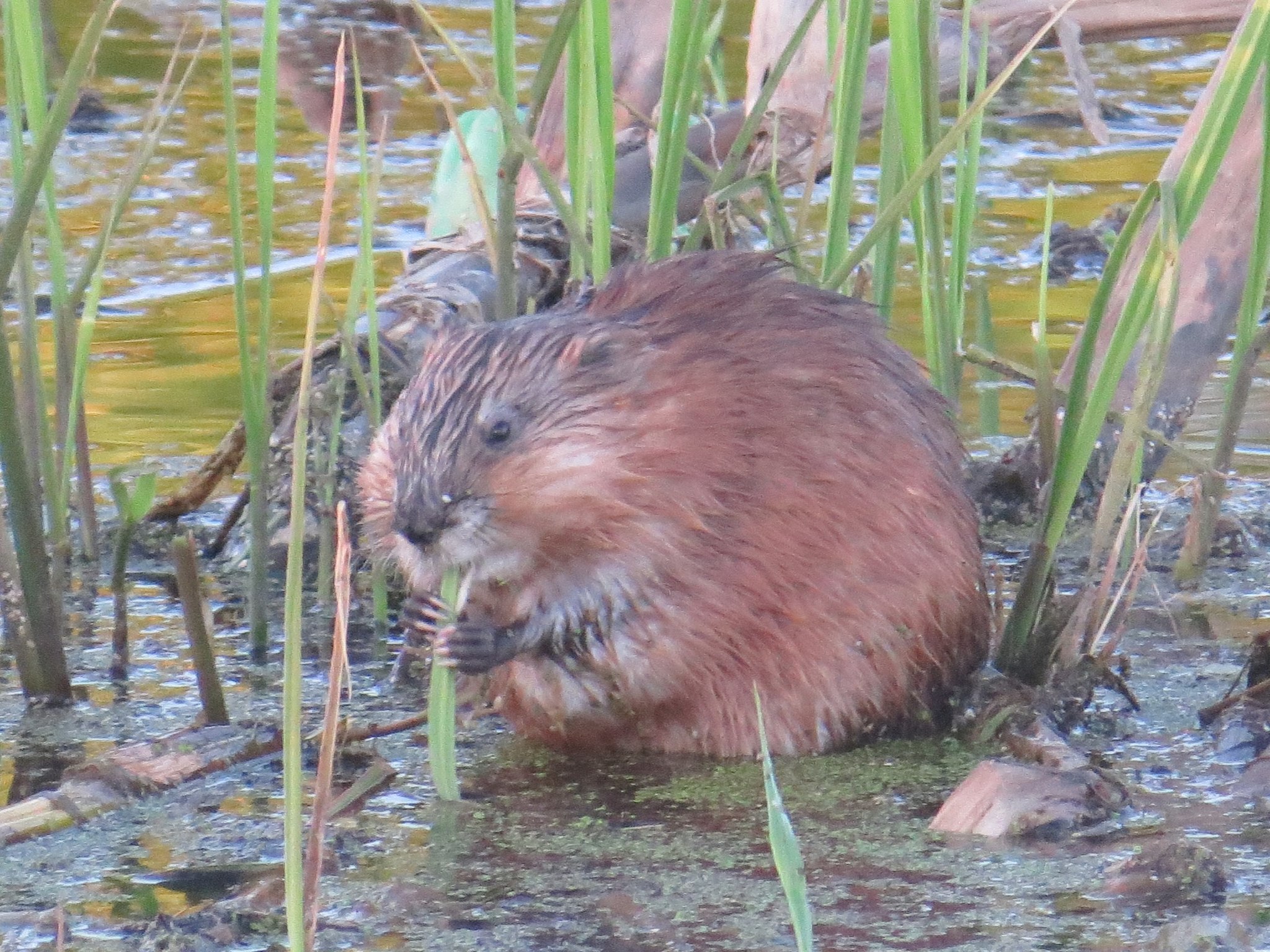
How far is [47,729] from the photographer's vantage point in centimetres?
262

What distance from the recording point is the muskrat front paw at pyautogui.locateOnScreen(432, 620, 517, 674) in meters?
2.44

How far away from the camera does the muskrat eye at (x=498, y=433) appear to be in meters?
2.43

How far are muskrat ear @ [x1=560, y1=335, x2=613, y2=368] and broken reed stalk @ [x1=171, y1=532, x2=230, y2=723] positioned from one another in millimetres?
508

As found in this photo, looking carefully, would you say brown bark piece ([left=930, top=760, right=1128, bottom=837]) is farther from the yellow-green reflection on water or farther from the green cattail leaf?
the yellow-green reflection on water

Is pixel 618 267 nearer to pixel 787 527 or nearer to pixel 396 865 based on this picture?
pixel 787 527

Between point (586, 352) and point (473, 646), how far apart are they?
0.38m

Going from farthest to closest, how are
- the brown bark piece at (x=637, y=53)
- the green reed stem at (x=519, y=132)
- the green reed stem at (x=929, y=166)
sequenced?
1. the brown bark piece at (x=637, y=53)
2. the green reed stem at (x=519, y=132)
3. the green reed stem at (x=929, y=166)

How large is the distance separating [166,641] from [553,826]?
3.02ft

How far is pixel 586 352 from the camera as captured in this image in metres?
2.51

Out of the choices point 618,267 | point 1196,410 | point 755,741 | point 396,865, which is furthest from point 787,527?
point 1196,410

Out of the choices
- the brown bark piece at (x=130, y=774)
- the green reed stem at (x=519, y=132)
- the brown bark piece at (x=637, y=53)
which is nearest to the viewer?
the brown bark piece at (x=130, y=774)

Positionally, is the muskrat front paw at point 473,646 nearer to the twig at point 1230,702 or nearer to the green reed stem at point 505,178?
the green reed stem at point 505,178

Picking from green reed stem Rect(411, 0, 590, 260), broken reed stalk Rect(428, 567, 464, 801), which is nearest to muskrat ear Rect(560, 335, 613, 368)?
green reed stem Rect(411, 0, 590, 260)

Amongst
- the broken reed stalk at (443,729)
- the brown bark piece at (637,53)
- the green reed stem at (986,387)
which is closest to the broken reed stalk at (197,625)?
the broken reed stalk at (443,729)
